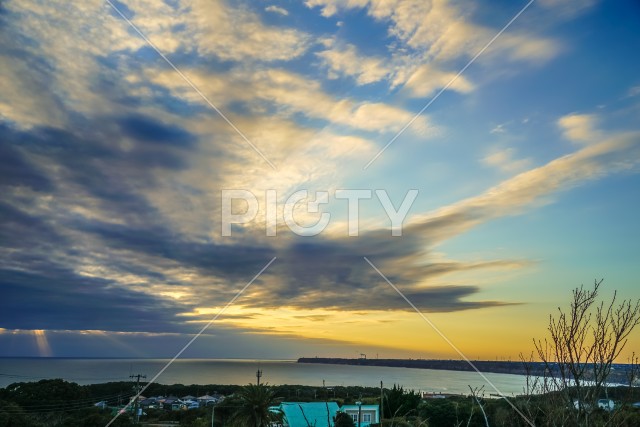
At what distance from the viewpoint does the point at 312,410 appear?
36.5 meters

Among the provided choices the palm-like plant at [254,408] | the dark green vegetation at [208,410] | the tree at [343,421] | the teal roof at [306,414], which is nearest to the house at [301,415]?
the teal roof at [306,414]

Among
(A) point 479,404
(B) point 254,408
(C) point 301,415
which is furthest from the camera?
(C) point 301,415

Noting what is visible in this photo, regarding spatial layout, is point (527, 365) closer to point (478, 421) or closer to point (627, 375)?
point (627, 375)

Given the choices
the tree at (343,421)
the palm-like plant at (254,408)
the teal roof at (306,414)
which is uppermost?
the palm-like plant at (254,408)

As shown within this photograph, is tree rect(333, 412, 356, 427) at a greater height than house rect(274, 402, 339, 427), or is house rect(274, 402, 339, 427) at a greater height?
tree rect(333, 412, 356, 427)

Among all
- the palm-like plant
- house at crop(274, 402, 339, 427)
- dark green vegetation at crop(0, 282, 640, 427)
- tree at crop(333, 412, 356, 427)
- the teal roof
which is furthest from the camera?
the teal roof

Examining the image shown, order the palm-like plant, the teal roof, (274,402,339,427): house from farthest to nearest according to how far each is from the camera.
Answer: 1. the teal roof
2. (274,402,339,427): house
3. the palm-like plant

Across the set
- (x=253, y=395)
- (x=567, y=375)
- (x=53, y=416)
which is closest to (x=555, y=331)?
(x=567, y=375)

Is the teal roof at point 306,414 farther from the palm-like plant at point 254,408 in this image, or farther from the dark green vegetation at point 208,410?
the palm-like plant at point 254,408

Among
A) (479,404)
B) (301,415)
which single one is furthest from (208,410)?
(479,404)

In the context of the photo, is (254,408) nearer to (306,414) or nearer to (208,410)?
(306,414)

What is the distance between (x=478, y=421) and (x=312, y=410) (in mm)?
11857

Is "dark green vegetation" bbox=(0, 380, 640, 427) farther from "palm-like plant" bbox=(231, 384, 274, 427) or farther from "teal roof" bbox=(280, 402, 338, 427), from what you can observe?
"teal roof" bbox=(280, 402, 338, 427)

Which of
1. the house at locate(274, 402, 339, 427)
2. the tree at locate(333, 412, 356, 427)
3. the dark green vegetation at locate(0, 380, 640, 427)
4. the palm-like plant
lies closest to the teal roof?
the house at locate(274, 402, 339, 427)
